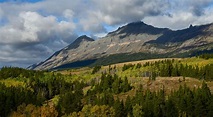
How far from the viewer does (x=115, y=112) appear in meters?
190

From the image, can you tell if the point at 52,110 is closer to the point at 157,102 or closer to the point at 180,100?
the point at 157,102

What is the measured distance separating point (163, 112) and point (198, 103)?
812 inches

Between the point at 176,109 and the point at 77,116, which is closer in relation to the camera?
→ the point at 77,116

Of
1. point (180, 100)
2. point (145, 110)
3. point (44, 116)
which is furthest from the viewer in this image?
point (180, 100)

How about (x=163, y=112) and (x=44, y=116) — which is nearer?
(x=44, y=116)

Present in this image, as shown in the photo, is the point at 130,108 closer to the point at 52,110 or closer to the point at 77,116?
the point at 77,116

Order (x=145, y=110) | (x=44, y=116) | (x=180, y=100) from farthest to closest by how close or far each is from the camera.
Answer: (x=180, y=100) < (x=145, y=110) < (x=44, y=116)

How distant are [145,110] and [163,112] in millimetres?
13015

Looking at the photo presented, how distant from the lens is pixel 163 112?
19300 cm

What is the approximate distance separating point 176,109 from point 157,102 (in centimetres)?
1173

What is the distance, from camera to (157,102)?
196m

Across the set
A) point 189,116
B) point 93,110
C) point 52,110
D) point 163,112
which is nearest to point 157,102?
point 163,112

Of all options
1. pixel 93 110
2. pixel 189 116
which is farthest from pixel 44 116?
pixel 189 116

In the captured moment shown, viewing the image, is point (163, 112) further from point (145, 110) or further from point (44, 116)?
point (44, 116)
